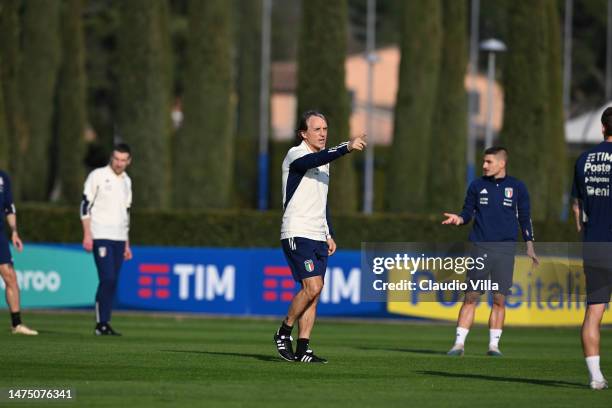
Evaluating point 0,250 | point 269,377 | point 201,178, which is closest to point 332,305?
point 0,250

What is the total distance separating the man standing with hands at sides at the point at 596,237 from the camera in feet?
34.8

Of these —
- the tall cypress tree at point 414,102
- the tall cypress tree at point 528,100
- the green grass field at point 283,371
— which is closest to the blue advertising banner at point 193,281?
the green grass field at point 283,371

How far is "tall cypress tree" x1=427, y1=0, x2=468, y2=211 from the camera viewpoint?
1629 inches

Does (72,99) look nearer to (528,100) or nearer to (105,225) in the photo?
(528,100)

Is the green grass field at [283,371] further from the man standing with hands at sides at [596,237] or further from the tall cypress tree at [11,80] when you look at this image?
A: the tall cypress tree at [11,80]

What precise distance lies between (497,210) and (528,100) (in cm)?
1860

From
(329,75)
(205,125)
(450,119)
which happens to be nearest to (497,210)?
(329,75)

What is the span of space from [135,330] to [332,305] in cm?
523

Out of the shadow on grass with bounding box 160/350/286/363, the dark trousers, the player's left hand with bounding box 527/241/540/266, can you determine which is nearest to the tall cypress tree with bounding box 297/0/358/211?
the dark trousers

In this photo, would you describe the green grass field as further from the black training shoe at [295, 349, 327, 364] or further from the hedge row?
the hedge row

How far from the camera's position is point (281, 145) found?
55.4 meters

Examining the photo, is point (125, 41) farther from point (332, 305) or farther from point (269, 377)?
point (269, 377)

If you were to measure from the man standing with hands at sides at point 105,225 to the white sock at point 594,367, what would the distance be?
7.42 meters

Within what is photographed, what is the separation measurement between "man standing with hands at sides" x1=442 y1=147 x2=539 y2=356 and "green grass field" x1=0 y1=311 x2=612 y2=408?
1.93 ft
